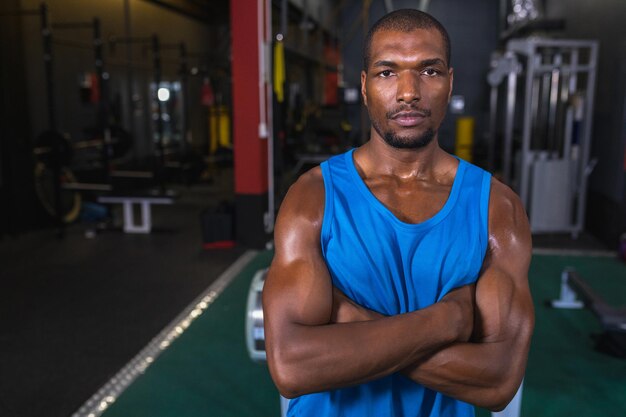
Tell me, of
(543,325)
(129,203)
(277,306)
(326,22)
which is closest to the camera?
(277,306)

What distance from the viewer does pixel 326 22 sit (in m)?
10.5

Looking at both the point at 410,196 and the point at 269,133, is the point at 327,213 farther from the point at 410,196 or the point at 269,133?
the point at 269,133

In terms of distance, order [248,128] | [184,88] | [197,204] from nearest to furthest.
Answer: [248,128] → [197,204] → [184,88]

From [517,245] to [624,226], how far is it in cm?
432

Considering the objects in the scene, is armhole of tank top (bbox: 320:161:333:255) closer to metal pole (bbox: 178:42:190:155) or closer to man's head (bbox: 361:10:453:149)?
man's head (bbox: 361:10:453:149)

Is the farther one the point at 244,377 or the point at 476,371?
the point at 244,377

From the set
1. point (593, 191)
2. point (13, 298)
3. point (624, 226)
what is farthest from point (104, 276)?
point (593, 191)

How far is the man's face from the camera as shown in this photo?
0.80 m

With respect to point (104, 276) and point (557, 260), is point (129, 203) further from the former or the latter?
point (557, 260)

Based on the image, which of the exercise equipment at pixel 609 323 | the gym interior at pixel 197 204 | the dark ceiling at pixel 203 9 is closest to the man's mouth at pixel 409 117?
the gym interior at pixel 197 204

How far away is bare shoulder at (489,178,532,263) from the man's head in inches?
6.1

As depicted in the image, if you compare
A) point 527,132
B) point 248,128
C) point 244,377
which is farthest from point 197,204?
point 244,377

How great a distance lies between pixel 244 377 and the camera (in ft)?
8.12

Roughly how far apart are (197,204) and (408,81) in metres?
6.18
